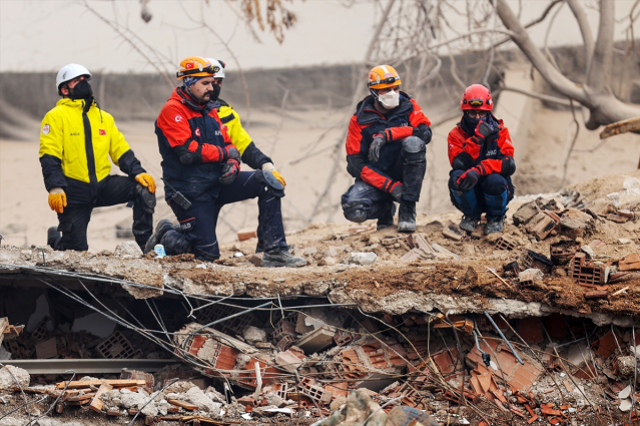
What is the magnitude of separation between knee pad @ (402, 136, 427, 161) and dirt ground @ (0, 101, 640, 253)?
19.9 ft

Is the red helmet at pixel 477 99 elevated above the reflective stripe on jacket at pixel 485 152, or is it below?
above

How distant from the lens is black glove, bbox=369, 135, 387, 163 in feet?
21.8

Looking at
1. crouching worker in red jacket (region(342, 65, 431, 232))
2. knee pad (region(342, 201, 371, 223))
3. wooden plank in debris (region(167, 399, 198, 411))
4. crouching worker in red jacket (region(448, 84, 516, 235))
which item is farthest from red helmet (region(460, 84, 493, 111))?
wooden plank in debris (region(167, 399, 198, 411))

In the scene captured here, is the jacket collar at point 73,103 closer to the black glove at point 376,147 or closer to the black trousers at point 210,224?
the black trousers at point 210,224

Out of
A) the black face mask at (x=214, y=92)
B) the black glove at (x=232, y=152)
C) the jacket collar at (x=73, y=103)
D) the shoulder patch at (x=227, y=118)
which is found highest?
the black face mask at (x=214, y=92)

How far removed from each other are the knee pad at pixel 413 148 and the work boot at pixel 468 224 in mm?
712

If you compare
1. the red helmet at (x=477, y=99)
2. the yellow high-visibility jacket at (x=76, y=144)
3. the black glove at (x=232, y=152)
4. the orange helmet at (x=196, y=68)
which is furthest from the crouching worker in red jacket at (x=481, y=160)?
the yellow high-visibility jacket at (x=76, y=144)

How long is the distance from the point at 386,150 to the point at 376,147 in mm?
273

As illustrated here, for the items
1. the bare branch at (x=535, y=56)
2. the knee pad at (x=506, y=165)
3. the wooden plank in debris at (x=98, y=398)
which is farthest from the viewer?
the bare branch at (x=535, y=56)

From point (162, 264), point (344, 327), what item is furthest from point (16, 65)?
point (344, 327)

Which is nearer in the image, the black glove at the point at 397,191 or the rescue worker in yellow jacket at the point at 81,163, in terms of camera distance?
the rescue worker in yellow jacket at the point at 81,163

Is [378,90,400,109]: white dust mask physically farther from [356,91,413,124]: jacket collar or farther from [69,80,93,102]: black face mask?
[69,80,93,102]: black face mask

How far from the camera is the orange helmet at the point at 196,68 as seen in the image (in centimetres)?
615

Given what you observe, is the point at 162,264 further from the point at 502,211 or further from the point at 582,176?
the point at 582,176
